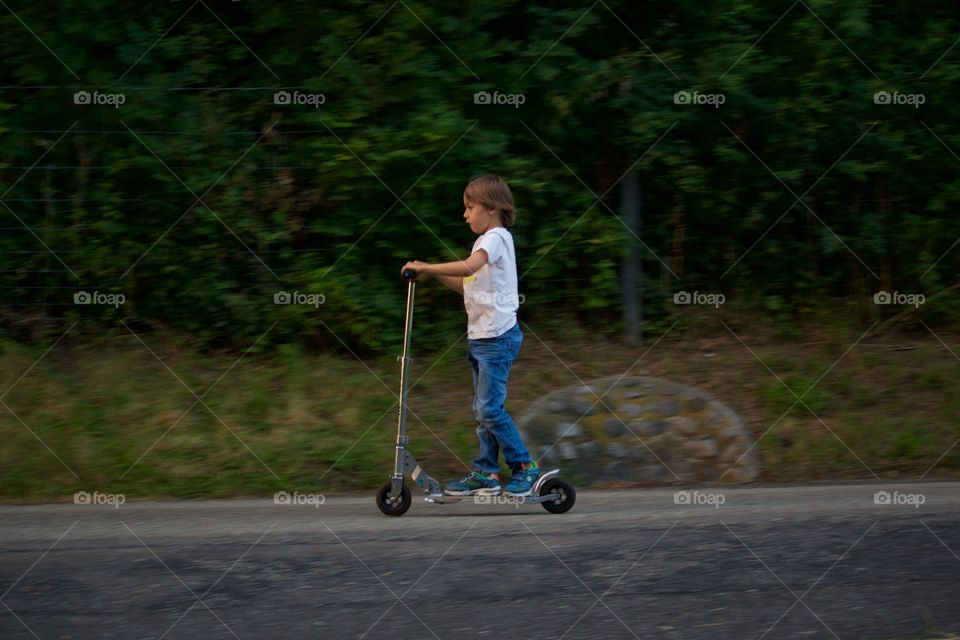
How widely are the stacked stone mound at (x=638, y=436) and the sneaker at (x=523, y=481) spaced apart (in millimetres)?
1712

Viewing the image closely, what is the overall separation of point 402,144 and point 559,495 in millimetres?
4190

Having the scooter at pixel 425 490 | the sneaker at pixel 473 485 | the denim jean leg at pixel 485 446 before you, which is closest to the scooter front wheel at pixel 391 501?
the scooter at pixel 425 490

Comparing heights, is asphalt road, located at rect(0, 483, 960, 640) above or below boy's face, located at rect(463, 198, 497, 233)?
below

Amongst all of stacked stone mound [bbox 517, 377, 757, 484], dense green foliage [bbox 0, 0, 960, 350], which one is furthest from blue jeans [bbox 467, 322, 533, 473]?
dense green foliage [bbox 0, 0, 960, 350]

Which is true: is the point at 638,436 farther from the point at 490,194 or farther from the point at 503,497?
the point at 490,194

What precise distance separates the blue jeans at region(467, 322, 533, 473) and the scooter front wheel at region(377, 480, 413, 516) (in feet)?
1.47

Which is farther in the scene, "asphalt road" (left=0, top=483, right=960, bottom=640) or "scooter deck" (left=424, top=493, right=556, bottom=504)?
"scooter deck" (left=424, top=493, right=556, bottom=504)

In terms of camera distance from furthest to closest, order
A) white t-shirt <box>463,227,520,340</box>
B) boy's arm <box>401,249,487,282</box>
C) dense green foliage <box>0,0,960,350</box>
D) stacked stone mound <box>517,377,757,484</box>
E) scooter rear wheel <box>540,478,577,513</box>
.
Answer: dense green foliage <box>0,0,960,350</box> < stacked stone mound <box>517,377,757,484</box> < scooter rear wheel <box>540,478,577,513</box> < white t-shirt <box>463,227,520,340</box> < boy's arm <box>401,249,487,282</box>

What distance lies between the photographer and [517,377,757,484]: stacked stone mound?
8.28 m

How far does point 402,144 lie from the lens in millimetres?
9828

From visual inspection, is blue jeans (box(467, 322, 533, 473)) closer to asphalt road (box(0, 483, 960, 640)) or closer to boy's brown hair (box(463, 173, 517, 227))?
asphalt road (box(0, 483, 960, 640))

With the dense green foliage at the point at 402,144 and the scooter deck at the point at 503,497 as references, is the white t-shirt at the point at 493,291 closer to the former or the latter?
the scooter deck at the point at 503,497

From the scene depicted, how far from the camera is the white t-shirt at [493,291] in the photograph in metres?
6.38

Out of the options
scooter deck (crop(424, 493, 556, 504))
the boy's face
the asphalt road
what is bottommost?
the asphalt road
